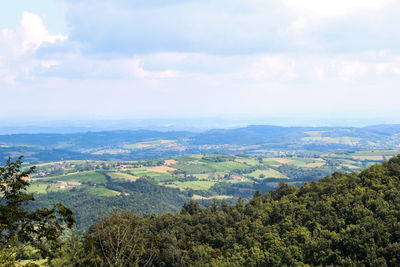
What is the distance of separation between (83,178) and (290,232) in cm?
15856

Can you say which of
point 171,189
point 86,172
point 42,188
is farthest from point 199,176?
point 42,188

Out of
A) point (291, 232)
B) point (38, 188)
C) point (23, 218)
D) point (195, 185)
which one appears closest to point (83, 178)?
point (38, 188)

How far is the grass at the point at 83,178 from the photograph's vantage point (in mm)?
177012

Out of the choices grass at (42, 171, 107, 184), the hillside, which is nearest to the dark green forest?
the hillside

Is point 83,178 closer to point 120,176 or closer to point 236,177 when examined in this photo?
point 120,176

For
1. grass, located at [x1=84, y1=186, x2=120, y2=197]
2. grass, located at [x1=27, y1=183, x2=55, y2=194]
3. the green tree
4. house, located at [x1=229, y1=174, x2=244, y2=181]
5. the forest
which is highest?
the green tree

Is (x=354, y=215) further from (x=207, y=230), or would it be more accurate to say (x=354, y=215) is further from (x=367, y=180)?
(x=207, y=230)

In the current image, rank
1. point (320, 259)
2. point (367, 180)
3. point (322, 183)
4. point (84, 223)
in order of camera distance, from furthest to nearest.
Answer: point (84, 223) < point (322, 183) < point (367, 180) < point (320, 259)

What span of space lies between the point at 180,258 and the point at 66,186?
140m

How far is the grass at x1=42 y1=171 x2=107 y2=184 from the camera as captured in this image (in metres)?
177

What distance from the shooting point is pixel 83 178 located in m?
181

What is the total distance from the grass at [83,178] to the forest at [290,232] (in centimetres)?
13340

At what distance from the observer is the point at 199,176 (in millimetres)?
196750

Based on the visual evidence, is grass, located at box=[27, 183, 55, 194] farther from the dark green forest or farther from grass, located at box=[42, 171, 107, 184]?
the dark green forest
